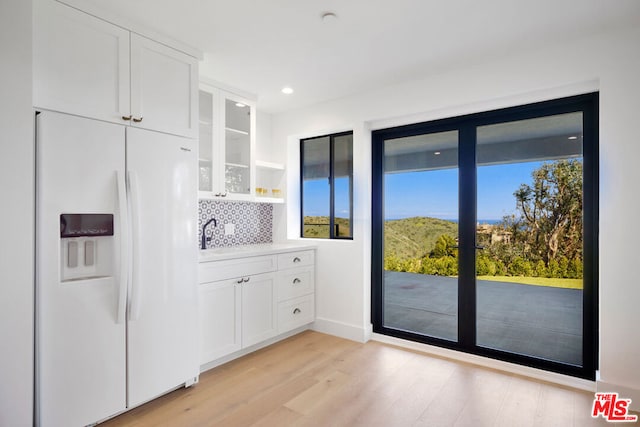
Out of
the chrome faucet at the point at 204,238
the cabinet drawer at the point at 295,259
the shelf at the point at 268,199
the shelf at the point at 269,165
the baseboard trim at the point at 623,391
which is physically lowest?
the baseboard trim at the point at 623,391

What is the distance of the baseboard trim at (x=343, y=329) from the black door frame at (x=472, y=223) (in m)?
0.18

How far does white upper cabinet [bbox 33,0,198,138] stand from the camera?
6.46ft

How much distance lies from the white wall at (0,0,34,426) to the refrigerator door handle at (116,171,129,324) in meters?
0.42

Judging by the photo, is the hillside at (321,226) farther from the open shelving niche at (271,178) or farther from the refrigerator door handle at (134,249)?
the refrigerator door handle at (134,249)

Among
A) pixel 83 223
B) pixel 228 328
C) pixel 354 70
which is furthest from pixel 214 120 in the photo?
pixel 228 328

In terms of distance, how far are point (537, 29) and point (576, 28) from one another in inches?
10.0

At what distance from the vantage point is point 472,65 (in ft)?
9.80

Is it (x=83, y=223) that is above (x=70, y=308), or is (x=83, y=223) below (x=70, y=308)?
above

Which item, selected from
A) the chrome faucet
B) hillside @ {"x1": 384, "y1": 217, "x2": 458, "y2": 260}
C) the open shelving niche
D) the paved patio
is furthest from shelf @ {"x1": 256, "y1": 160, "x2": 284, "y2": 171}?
the paved patio

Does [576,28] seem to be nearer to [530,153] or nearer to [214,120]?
[530,153]

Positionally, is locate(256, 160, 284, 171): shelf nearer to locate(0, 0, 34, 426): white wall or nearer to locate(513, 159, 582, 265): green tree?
locate(0, 0, 34, 426): white wall

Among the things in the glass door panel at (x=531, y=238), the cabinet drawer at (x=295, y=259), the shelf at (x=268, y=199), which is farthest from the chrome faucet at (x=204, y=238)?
the glass door panel at (x=531, y=238)

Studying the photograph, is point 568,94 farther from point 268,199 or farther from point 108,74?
point 108,74

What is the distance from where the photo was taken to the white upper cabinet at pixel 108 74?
1.97 m
